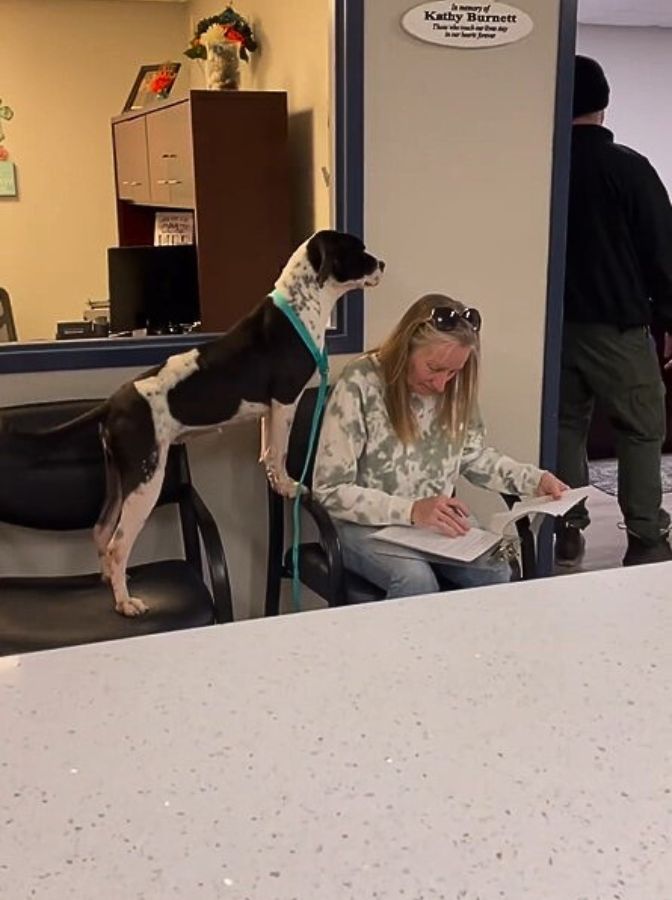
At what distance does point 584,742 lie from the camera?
916 mm

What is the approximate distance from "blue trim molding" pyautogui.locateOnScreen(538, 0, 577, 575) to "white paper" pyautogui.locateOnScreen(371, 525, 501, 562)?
470 millimetres

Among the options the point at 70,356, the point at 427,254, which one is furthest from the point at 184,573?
the point at 427,254

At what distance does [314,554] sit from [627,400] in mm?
1574

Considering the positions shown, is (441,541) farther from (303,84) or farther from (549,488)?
(303,84)

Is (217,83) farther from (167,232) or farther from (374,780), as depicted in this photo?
(374,780)

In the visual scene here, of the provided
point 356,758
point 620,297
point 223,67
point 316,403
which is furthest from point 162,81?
point 356,758

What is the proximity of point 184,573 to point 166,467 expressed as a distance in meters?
0.24

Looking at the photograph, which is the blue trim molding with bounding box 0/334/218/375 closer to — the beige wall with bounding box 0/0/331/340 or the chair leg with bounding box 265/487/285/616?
the chair leg with bounding box 265/487/285/616

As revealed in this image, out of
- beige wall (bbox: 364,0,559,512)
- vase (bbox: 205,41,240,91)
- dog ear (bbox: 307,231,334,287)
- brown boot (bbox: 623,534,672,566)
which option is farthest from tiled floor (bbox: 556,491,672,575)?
vase (bbox: 205,41,240,91)

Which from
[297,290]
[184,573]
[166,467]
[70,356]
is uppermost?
[297,290]

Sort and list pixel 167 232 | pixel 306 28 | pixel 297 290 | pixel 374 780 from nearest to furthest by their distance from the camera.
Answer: pixel 374 780
pixel 297 290
pixel 306 28
pixel 167 232

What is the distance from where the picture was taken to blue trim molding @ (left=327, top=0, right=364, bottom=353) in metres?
2.40

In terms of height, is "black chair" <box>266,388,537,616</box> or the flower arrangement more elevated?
the flower arrangement

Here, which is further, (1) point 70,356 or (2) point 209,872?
(1) point 70,356
